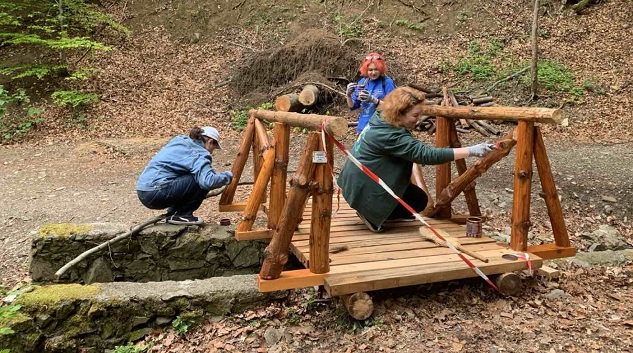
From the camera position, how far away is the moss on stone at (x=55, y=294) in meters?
4.18

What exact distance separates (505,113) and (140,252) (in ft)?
13.3

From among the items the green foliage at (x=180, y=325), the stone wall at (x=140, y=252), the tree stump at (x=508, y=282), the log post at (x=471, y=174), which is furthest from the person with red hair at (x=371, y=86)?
the green foliage at (x=180, y=325)

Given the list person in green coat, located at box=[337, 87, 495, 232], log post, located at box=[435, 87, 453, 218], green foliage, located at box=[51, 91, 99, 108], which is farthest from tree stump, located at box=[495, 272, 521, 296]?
green foliage, located at box=[51, 91, 99, 108]

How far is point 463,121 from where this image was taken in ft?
37.5

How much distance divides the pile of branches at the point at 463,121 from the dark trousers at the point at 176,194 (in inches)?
272

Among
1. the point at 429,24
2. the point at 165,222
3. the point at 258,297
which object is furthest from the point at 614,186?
the point at 429,24

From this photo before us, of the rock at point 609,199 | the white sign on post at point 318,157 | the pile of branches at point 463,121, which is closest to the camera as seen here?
the white sign on post at point 318,157

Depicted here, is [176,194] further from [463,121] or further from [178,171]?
[463,121]

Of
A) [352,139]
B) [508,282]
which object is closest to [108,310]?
[508,282]

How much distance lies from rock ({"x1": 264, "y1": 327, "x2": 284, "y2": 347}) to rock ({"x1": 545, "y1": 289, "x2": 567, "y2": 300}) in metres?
2.30

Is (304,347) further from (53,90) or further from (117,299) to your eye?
(53,90)

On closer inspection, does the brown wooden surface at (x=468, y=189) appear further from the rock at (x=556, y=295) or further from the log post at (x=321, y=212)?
the log post at (x=321, y=212)

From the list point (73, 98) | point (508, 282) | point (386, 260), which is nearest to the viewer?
point (508, 282)

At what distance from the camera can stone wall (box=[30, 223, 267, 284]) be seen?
534 centimetres
